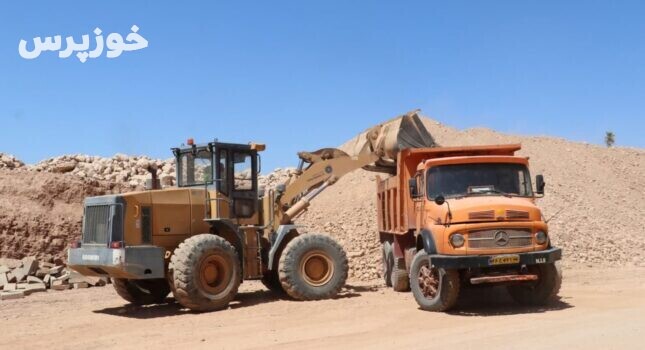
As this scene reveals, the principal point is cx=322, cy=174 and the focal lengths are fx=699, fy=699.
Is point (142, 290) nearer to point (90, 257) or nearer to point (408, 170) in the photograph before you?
point (90, 257)

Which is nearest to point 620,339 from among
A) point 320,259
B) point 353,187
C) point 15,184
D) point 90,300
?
point 320,259

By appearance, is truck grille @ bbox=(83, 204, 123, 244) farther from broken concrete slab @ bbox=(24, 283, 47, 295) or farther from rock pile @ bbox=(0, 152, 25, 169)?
rock pile @ bbox=(0, 152, 25, 169)

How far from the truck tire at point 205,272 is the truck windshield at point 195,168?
1510 millimetres

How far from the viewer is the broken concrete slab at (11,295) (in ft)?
48.4

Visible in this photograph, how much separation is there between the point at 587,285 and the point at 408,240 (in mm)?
4434

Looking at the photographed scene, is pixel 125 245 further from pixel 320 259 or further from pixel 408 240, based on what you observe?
pixel 408 240

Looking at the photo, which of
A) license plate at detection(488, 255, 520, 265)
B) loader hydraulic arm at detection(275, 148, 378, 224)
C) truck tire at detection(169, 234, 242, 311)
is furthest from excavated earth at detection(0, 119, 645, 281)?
license plate at detection(488, 255, 520, 265)

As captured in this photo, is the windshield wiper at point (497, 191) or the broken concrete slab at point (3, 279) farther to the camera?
the broken concrete slab at point (3, 279)

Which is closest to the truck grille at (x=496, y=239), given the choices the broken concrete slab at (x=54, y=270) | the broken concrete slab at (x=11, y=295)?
the broken concrete slab at (x=11, y=295)

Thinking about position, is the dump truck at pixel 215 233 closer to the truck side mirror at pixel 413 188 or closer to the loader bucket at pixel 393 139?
the loader bucket at pixel 393 139

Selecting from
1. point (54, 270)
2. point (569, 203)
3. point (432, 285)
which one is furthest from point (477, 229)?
point (569, 203)

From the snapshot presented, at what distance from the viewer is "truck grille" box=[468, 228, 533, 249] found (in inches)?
430

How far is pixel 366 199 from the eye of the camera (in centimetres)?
2917

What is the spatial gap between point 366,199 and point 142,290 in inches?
639
